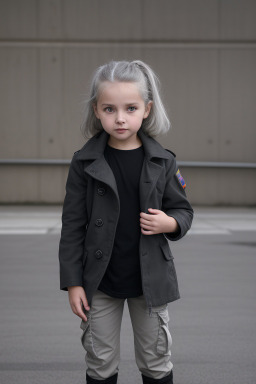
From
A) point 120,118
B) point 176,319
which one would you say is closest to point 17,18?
point 176,319

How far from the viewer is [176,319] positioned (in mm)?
4758

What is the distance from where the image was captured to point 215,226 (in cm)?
1003

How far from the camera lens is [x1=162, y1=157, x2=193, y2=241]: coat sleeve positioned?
2.65 metres

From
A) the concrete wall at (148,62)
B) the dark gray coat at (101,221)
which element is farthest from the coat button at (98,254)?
the concrete wall at (148,62)

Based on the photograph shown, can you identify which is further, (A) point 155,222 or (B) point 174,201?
(B) point 174,201

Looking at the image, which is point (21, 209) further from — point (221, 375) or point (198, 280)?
point (221, 375)

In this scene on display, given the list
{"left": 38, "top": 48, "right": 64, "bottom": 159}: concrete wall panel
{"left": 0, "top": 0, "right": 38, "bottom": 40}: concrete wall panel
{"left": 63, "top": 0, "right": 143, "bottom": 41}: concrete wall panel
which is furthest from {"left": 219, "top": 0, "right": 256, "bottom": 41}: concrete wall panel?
{"left": 0, "top": 0, "right": 38, "bottom": 40}: concrete wall panel

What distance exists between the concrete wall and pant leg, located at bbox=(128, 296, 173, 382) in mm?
11162

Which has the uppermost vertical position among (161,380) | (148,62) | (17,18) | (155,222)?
(17,18)

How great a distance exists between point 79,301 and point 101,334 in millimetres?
150

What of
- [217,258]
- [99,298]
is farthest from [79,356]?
[217,258]

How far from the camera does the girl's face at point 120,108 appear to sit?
8.27ft

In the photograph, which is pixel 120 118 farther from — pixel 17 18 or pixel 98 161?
pixel 17 18

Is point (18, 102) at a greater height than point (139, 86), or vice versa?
point (139, 86)
